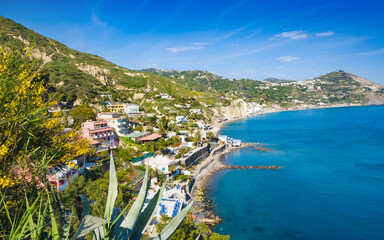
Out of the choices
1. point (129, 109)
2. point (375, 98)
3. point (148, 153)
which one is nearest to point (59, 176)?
point (148, 153)

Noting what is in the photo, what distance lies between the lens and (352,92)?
579ft

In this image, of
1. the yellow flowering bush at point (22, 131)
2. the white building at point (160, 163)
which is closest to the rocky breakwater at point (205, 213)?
the white building at point (160, 163)

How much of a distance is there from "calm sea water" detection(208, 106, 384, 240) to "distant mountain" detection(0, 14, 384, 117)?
19.9 m

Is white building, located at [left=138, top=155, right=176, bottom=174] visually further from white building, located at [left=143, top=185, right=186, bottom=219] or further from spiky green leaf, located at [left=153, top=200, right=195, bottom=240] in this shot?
spiky green leaf, located at [left=153, top=200, right=195, bottom=240]

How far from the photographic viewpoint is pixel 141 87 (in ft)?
281

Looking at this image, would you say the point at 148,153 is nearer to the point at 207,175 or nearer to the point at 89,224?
the point at 207,175

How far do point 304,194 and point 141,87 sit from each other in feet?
235

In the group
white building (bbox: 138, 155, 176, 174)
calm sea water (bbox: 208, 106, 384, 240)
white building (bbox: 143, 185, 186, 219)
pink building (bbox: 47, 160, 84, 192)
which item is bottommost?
calm sea water (bbox: 208, 106, 384, 240)

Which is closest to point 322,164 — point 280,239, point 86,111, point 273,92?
point 280,239

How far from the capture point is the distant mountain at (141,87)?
4741 cm

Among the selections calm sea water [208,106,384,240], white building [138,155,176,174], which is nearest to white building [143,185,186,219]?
calm sea water [208,106,384,240]

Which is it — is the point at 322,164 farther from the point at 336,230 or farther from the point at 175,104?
the point at 175,104

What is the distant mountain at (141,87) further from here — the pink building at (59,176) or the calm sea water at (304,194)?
the calm sea water at (304,194)

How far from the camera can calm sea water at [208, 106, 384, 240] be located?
1920 cm
